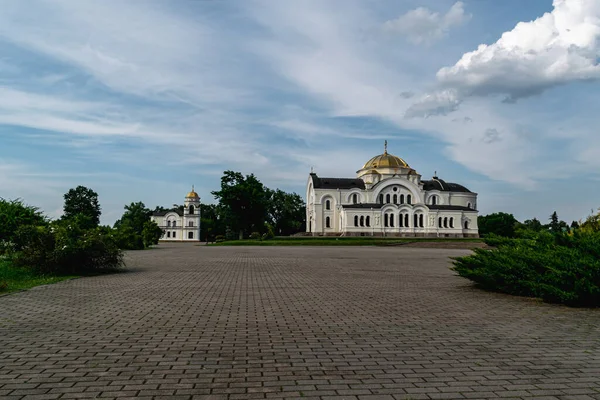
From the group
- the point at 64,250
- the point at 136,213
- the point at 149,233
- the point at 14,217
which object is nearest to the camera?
the point at 64,250

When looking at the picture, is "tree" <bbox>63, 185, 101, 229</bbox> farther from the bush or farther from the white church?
the bush

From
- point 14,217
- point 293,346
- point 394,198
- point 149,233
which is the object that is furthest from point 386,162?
point 293,346

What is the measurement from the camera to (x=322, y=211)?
81625 millimetres

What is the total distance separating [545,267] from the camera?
10.3 metres

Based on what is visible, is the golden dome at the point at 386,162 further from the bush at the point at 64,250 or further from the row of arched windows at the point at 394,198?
the bush at the point at 64,250

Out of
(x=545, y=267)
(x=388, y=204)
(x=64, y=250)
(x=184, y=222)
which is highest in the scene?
(x=388, y=204)

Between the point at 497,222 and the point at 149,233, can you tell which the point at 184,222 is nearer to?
the point at 149,233

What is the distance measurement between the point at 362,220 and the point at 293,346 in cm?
7040

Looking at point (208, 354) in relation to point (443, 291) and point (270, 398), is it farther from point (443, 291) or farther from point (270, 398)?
point (443, 291)

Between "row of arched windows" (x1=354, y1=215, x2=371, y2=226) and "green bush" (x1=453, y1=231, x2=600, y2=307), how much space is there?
204ft

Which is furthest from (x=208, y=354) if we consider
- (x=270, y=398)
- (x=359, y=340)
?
(x=359, y=340)

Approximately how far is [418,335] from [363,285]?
20.4ft

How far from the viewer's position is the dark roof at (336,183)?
8243 centimetres

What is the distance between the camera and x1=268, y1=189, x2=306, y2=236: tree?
95.1m
